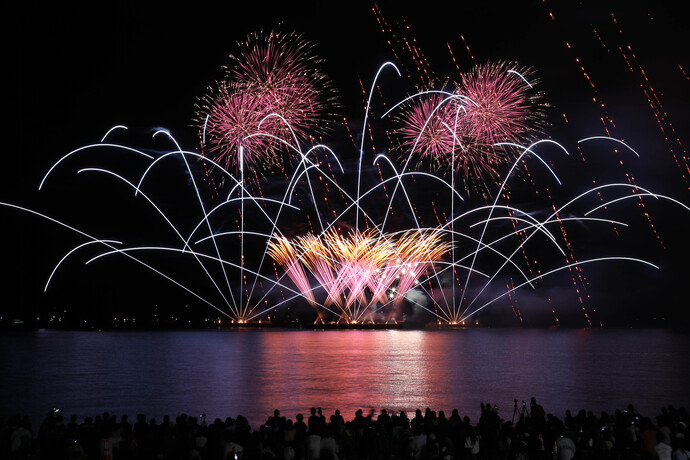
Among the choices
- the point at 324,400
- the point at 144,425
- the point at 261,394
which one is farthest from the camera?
the point at 261,394

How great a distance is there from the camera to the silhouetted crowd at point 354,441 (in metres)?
13.2

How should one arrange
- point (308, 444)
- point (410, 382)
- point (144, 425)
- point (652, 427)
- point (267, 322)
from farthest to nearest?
point (267, 322), point (410, 382), point (144, 425), point (652, 427), point (308, 444)

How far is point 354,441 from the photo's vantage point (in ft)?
46.6

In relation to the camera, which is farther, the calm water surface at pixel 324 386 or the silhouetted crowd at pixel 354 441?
the calm water surface at pixel 324 386

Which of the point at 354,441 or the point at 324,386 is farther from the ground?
the point at 354,441

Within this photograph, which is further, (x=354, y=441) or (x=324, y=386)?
(x=324, y=386)

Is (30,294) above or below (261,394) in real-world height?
above

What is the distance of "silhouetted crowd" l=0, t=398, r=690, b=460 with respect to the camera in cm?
1316

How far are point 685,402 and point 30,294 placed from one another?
168679 mm

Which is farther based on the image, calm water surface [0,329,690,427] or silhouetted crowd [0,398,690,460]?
calm water surface [0,329,690,427]

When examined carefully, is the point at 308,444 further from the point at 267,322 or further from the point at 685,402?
the point at 267,322

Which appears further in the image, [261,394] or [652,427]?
[261,394]

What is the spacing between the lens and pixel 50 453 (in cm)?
1373

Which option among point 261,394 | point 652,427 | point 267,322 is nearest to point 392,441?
point 652,427
